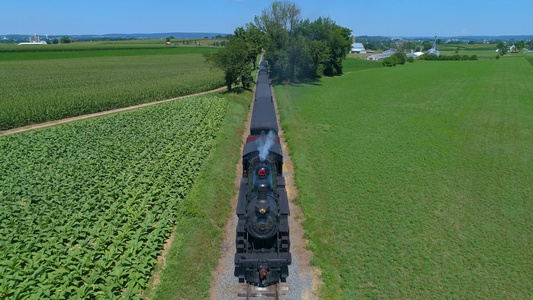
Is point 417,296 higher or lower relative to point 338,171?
lower

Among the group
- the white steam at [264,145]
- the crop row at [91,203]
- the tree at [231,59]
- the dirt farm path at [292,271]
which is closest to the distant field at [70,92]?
the tree at [231,59]

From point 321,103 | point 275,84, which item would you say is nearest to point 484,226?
point 321,103

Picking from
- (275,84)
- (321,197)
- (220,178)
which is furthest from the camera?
(275,84)

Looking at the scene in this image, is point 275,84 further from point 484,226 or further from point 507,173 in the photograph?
point 484,226

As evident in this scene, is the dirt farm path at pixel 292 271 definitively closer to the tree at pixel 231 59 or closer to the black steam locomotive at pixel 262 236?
the black steam locomotive at pixel 262 236

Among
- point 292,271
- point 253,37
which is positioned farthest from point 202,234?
point 253,37

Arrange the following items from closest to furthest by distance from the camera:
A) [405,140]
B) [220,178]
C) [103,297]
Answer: [103,297] → [220,178] → [405,140]
